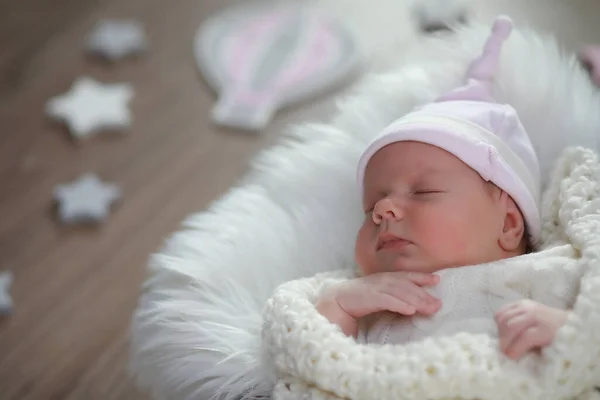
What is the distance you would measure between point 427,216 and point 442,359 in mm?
175

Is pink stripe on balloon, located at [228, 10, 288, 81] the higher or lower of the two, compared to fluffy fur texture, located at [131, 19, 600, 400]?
higher

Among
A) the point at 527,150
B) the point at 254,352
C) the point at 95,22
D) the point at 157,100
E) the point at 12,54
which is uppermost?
the point at 95,22

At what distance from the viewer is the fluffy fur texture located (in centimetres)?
81

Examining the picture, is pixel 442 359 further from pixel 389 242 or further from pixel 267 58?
pixel 267 58

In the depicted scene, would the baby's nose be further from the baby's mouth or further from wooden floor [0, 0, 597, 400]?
wooden floor [0, 0, 597, 400]

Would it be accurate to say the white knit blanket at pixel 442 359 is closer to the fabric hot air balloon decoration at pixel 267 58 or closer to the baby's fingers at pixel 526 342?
the baby's fingers at pixel 526 342

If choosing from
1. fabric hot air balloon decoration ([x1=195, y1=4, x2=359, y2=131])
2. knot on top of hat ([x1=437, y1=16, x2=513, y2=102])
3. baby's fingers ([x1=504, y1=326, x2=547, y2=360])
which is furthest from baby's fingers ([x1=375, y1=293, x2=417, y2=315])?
fabric hot air balloon decoration ([x1=195, y1=4, x2=359, y2=131])

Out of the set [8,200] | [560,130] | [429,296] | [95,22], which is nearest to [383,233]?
[429,296]

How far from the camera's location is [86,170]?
4.57ft

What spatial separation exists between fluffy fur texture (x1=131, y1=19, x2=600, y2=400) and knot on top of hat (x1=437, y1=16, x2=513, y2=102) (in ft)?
0.10

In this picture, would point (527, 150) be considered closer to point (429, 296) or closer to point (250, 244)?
point (429, 296)

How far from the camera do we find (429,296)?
77 centimetres

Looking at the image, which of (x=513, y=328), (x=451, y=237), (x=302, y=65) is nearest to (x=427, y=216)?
(x=451, y=237)

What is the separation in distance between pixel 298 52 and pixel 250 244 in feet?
2.44
